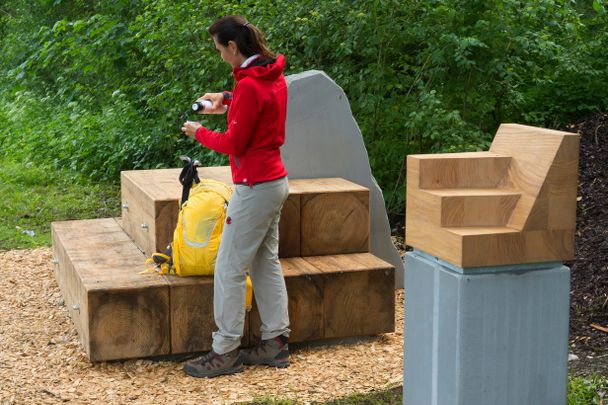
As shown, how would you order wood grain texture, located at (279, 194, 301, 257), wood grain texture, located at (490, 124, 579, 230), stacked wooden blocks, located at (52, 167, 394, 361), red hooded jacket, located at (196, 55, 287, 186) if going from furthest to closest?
1. wood grain texture, located at (279, 194, 301, 257)
2. stacked wooden blocks, located at (52, 167, 394, 361)
3. red hooded jacket, located at (196, 55, 287, 186)
4. wood grain texture, located at (490, 124, 579, 230)

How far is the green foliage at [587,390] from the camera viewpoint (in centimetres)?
421

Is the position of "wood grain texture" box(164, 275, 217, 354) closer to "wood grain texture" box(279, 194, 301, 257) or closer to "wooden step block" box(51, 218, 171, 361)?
"wooden step block" box(51, 218, 171, 361)

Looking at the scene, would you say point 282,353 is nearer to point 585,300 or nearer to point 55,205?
point 585,300

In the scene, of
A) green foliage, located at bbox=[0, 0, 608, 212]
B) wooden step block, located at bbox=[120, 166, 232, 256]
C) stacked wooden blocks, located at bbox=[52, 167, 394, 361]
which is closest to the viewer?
stacked wooden blocks, located at bbox=[52, 167, 394, 361]

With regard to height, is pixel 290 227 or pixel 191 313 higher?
pixel 290 227

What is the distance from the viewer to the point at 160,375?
518 cm

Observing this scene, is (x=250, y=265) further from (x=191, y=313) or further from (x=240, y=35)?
(x=240, y=35)

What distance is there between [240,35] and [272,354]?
5.77 ft

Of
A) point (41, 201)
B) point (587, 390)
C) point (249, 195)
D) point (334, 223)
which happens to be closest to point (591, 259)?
point (334, 223)

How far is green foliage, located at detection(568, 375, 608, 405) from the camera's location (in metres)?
4.21

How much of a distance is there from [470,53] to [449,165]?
197 inches

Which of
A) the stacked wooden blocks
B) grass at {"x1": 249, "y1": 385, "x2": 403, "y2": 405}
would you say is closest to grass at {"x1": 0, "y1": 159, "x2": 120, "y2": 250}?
the stacked wooden blocks

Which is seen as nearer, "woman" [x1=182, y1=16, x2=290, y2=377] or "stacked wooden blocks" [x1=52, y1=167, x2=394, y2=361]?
"woman" [x1=182, y1=16, x2=290, y2=377]

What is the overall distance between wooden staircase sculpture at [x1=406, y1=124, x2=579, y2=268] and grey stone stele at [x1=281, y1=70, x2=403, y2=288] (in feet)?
11.4
